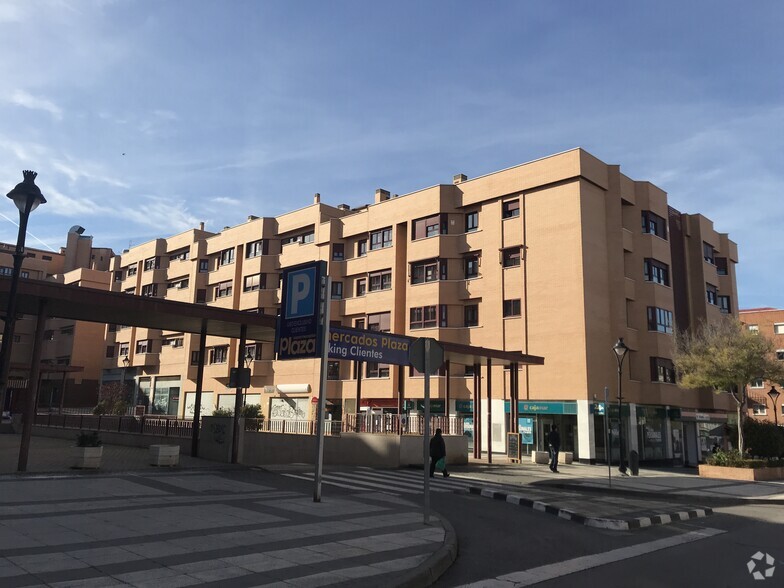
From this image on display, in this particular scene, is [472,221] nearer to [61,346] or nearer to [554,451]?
[554,451]

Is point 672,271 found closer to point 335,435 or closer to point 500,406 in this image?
point 500,406

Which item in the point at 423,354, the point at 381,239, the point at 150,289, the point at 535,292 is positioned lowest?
the point at 423,354

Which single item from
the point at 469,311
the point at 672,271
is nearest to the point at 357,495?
the point at 469,311

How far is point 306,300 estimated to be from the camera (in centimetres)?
1305

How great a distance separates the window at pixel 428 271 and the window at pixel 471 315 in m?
2.60

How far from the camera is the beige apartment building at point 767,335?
6688cm

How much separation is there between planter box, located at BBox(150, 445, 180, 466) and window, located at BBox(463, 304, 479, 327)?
84.4 feet

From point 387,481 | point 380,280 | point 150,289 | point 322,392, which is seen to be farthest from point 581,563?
point 150,289

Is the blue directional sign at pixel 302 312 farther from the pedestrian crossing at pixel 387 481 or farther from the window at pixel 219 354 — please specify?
the window at pixel 219 354

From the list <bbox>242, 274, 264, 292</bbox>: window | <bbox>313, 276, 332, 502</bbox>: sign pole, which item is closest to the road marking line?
<bbox>313, 276, 332, 502</bbox>: sign pole

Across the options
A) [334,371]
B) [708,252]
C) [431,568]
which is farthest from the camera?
[708,252]

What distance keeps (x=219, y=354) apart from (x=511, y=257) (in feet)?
94.5

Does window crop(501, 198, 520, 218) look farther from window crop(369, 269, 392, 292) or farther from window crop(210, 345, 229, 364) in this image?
window crop(210, 345, 229, 364)

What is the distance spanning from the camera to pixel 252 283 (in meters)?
53.9
